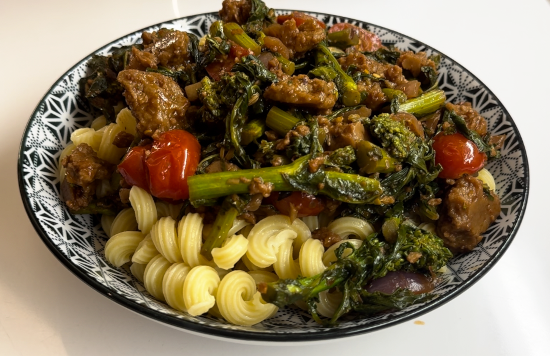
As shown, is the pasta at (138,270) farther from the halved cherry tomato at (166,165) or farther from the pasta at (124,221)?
the halved cherry tomato at (166,165)

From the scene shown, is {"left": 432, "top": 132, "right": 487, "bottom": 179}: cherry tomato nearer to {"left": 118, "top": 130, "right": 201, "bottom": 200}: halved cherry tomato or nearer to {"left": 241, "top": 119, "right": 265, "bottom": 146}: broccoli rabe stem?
{"left": 241, "top": 119, "right": 265, "bottom": 146}: broccoli rabe stem

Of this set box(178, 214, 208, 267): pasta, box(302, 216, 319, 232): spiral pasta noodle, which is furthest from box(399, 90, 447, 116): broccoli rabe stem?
box(178, 214, 208, 267): pasta

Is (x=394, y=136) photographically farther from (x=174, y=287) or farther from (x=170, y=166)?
(x=174, y=287)

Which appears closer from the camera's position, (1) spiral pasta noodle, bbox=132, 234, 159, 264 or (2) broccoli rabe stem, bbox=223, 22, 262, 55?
(1) spiral pasta noodle, bbox=132, 234, 159, 264

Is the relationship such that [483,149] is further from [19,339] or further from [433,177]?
[19,339]

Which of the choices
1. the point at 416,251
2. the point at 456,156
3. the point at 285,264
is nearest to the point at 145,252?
the point at 285,264

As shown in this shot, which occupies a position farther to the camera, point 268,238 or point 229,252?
point 268,238
